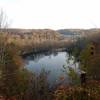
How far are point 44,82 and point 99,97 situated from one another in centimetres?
1493

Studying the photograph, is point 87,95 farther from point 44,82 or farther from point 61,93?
point 44,82

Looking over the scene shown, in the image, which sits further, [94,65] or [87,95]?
[94,65]

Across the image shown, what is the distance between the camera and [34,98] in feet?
60.7

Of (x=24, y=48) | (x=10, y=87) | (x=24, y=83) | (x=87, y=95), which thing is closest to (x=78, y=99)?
(x=87, y=95)

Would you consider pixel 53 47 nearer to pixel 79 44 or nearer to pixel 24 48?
pixel 24 48

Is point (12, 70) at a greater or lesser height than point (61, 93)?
lesser

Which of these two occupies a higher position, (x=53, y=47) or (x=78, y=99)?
(x=78, y=99)

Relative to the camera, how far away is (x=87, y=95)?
6.40 m

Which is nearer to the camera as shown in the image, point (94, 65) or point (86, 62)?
point (94, 65)

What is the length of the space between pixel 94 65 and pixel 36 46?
2344 inches

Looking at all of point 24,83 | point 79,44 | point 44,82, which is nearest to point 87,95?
point 44,82

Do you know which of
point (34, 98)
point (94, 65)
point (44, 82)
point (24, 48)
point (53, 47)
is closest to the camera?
point (34, 98)

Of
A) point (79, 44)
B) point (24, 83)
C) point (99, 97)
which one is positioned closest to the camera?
point (99, 97)

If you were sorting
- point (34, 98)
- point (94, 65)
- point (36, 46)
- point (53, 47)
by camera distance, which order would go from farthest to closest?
point (53, 47)
point (36, 46)
point (94, 65)
point (34, 98)
